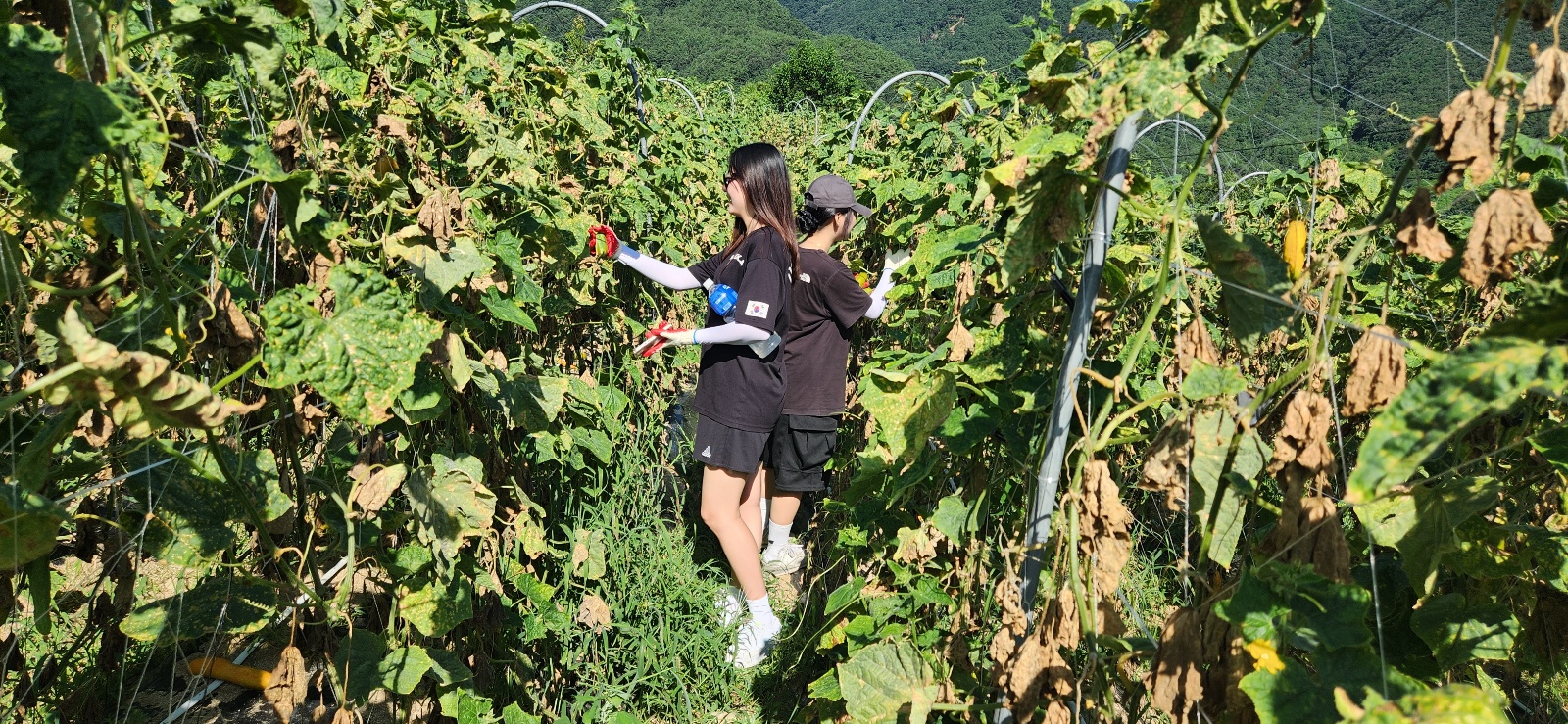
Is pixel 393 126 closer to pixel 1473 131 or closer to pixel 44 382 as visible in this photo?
pixel 44 382

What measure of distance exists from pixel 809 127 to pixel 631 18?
8.81m

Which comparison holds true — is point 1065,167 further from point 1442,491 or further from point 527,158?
point 527,158

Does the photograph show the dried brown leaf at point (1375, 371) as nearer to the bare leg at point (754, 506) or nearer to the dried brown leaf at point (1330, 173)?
the bare leg at point (754, 506)

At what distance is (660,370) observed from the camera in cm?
398

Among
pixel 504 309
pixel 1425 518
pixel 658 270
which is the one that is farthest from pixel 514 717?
pixel 1425 518

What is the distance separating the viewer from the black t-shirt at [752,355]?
2570 millimetres

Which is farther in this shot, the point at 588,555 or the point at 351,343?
the point at 588,555

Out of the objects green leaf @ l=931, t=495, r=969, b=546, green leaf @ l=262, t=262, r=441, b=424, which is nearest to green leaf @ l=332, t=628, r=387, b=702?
green leaf @ l=262, t=262, r=441, b=424

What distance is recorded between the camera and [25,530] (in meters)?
1.04

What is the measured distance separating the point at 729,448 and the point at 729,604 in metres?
0.59

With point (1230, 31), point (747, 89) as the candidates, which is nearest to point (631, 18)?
point (1230, 31)

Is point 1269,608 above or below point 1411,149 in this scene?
below

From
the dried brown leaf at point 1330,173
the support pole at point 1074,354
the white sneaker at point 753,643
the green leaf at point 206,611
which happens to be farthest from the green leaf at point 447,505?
the dried brown leaf at point 1330,173

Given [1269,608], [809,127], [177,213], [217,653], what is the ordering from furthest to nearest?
1. [809,127]
2. [217,653]
3. [177,213]
4. [1269,608]
